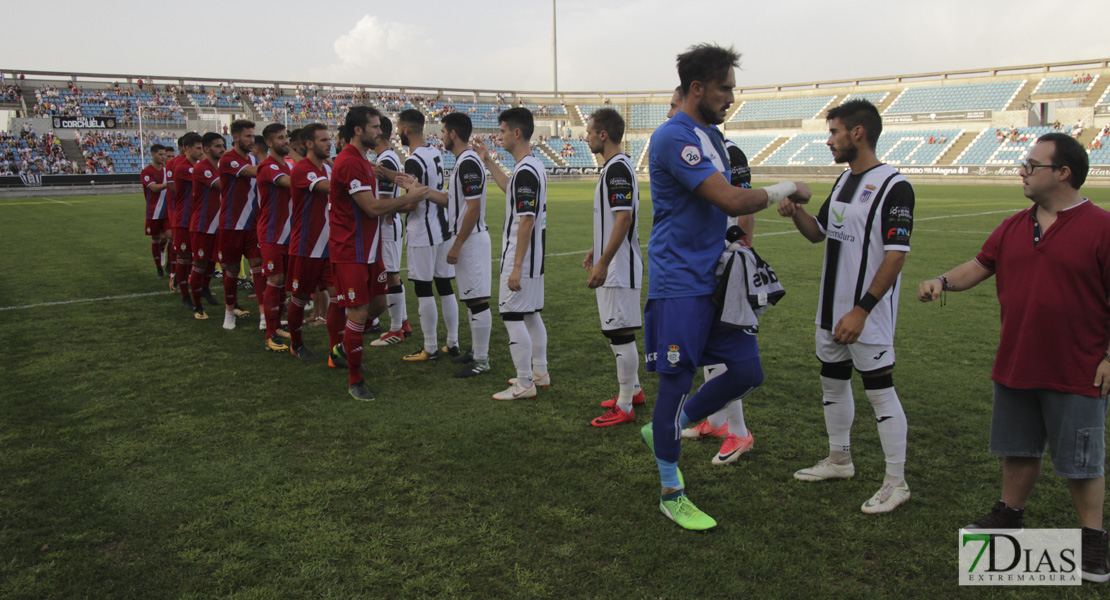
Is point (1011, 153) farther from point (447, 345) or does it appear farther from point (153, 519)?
point (153, 519)

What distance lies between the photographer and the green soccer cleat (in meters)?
3.46

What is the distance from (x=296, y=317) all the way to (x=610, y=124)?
3703 millimetres

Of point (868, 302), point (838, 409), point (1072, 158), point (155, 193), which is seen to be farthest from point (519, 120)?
point (155, 193)

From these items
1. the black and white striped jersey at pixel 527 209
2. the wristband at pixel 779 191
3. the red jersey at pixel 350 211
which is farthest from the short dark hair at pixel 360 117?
the wristband at pixel 779 191

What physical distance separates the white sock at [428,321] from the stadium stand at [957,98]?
188ft

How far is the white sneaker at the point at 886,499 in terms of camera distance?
363 centimetres

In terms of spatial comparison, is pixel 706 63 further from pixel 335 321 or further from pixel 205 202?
pixel 205 202

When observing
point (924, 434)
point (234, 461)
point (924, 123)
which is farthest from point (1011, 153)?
point (234, 461)

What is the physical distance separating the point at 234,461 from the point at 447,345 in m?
2.98

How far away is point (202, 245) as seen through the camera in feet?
29.1

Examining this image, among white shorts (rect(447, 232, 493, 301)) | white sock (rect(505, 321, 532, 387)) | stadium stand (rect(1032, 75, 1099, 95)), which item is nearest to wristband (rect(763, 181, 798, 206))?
white sock (rect(505, 321, 532, 387))

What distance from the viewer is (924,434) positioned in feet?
15.4

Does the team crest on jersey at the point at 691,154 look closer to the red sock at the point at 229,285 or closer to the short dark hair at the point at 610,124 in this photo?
the short dark hair at the point at 610,124

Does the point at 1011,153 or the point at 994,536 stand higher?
the point at 1011,153
